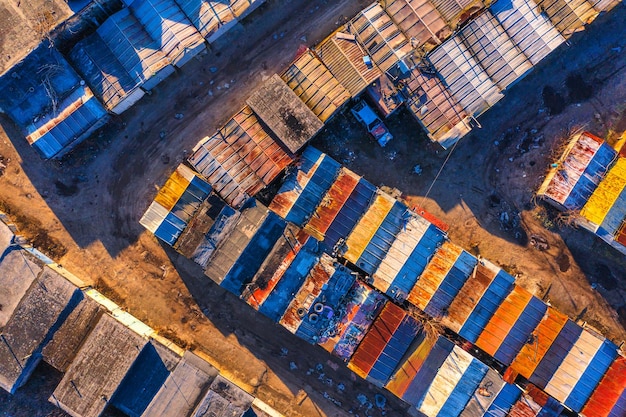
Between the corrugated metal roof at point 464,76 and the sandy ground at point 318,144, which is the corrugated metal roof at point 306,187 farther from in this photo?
the corrugated metal roof at point 464,76

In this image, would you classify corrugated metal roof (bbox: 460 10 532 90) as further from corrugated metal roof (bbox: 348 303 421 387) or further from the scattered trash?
corrugated metal roof (bbox: 348 303 421 387)

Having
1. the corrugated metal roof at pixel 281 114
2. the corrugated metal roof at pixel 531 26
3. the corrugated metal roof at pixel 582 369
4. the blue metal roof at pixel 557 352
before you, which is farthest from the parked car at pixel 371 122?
the corrugated metal roof at pixel 582 369

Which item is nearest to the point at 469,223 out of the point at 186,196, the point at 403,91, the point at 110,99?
the point at 403,91

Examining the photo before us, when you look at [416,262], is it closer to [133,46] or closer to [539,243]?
[539,243]

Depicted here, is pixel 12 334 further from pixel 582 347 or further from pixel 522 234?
pixel 582 347

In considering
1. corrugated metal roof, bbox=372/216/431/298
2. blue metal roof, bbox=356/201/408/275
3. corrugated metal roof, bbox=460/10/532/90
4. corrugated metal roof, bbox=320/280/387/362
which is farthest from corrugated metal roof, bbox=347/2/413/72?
corrugated metal roof, bbox=320/280/387/362

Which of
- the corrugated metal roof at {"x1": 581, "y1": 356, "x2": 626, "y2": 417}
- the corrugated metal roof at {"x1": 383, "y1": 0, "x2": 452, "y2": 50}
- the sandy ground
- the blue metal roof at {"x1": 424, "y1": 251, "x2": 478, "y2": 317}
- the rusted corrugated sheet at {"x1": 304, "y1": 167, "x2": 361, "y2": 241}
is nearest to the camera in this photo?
the corrugated metal roof at {"x1": 383, "y1": 0, "x2": 452, "y2": 50}

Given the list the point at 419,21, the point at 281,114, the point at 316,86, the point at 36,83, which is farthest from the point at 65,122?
the point at 419,21
